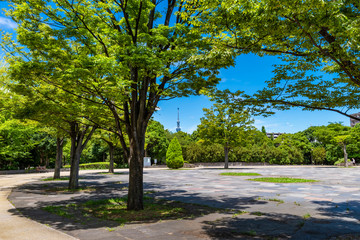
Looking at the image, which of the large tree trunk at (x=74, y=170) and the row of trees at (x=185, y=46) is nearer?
the row of trees at (x=185, y=46)

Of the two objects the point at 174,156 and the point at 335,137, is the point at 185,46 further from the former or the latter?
the point at 335,137

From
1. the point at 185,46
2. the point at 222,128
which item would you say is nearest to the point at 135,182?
the point at 185,46

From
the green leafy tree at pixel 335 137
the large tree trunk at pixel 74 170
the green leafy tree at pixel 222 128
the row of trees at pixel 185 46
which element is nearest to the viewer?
the row of trees at pixel 185 46

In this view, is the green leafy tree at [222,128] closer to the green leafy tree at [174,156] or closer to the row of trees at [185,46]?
the green leafy tree at [174,156]

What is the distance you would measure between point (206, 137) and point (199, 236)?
2960 centimetres

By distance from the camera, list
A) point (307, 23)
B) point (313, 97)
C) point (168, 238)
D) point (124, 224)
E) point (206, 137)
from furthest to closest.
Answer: point (206, 137), point (313, 97), point (124, 224), point (168, 238), point (307, 23)

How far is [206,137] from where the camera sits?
34.7m

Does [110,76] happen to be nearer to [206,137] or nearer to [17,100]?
[17,100]

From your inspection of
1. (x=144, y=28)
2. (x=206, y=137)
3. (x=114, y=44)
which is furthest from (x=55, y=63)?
(x=206, y=137)

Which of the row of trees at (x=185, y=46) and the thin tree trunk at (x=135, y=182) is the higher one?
the row of trees at (x=185, y=46)

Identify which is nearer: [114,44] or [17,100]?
[114,44]

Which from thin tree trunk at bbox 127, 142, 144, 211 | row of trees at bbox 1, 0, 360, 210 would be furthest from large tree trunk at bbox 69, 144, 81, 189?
thin tree trunk at bbox 127, 142, 144, 211

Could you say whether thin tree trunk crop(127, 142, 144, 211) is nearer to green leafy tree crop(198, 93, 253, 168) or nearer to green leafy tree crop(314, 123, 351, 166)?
green leafy tree crop(198, 93, 253, 168)

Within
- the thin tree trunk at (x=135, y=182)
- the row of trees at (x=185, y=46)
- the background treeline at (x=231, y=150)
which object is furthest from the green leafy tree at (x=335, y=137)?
the thin tree trunk at (x=135, y=182)
